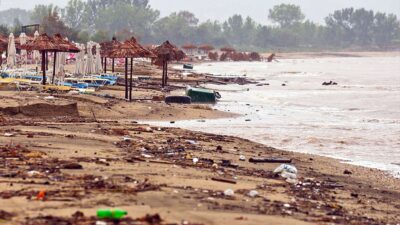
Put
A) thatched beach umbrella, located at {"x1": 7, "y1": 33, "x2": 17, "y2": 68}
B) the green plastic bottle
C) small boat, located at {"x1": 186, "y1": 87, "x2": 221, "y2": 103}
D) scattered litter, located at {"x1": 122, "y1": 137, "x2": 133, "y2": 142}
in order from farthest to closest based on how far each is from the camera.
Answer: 1. small boat, located at {"x1": 186, "y1": 87, "x2": 221, "y2": 103}
2. thatched beach umbrella, located at {"x1": 7, "y1": 33, "x2": 17, "y2": 68}
3. scattered litter, located at {"x1": 122, "y1": 137, "x2": 133, "y2": 142}
4. the green plastic bottle

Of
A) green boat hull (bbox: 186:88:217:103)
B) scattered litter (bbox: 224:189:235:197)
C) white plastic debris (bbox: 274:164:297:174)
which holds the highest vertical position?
scattered litter (bbox: 224:189:235:197)

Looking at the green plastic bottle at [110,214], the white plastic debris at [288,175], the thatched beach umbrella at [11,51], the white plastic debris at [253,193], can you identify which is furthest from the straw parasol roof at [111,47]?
the green plastic bottle at [110,214]

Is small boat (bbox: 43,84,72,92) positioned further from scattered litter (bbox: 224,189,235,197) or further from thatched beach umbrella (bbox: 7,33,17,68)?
scattered litter (bbox: 224,189,235,197)

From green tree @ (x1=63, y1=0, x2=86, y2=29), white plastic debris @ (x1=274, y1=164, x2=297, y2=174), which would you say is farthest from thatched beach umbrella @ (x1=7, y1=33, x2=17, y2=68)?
green tree @ (x1=63, y1=0, x2=86, y2=29)

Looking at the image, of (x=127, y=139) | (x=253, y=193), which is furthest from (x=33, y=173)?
(x=127, y=139)

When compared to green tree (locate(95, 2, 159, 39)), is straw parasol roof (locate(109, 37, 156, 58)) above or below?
below

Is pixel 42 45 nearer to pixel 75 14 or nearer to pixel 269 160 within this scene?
pixel 269 160

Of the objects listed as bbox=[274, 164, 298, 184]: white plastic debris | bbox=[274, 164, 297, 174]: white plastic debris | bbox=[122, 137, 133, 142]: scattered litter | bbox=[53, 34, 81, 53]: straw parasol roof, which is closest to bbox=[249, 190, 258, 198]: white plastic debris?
bbox=[274, 164, 298, 184]: white plastic debris

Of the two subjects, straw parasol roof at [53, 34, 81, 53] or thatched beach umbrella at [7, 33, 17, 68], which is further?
thatched beach umbrella at [7, 33, 17, 68]

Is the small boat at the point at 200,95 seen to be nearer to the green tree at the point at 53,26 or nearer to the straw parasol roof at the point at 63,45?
the straw parasol roof at the point at 63,45

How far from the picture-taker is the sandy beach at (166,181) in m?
7.34

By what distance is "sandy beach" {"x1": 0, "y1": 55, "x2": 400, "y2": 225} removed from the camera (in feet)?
24.1

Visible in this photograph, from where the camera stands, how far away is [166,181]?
9.06 meters

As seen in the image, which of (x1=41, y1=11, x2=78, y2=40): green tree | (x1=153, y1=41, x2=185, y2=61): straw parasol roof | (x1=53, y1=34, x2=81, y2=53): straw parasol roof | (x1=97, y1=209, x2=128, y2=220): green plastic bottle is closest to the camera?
(x1=97, y1=209, x2=128, y2=220): green plastic bottle
